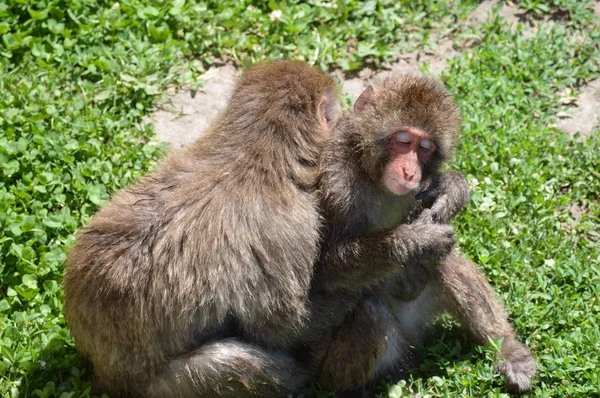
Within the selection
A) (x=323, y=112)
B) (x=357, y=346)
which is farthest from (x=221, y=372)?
(x=323, y=112)

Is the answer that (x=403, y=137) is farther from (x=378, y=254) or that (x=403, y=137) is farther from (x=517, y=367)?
(x=517, y=367)

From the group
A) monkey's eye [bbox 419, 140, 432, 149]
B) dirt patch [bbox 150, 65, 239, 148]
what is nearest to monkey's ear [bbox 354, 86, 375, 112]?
monkey's eye [bbox 419, 140, 432, 149]

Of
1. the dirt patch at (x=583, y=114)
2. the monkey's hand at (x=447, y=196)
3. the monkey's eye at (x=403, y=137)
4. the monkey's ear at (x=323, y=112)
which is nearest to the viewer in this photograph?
the monkey's eye at (x=403, y=137)

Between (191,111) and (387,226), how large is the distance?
118 inches

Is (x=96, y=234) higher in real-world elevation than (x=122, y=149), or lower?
higher

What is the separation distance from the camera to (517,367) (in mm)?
6539

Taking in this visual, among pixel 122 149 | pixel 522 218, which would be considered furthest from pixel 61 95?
pixel 522 218

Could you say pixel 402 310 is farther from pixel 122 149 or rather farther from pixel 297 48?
pixel 297 48

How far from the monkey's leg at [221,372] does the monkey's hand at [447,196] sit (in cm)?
152

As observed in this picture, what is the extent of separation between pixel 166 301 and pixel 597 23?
19.8 ft

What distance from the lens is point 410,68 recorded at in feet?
30.6

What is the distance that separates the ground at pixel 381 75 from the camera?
335 inches

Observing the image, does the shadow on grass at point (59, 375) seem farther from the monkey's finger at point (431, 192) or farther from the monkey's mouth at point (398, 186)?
the monkey's finger at point (431, 192)

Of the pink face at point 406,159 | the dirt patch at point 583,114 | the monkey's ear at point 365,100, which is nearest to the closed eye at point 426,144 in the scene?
the pink face at point 406,159
